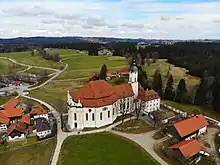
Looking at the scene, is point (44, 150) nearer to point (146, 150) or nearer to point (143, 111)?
point (146, 150)

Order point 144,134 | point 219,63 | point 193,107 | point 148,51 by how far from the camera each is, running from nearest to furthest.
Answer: point 144,134, point 193,107, point 219,63, point 148,51

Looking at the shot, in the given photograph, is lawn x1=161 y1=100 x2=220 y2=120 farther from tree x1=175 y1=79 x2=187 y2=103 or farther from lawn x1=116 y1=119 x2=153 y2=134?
lawn x1=116 y1=119 x2=153 y2=134

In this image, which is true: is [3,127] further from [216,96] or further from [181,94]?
[216,96]

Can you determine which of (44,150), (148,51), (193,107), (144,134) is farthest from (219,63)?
(44,150)

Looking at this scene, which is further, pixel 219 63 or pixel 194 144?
pixel 219 63

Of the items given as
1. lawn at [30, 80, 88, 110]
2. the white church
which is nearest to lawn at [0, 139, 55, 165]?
the white church

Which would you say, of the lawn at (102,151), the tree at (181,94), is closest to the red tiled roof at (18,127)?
the lawn at (102,151)

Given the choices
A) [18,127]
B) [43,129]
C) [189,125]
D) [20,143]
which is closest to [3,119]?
[18,127]
